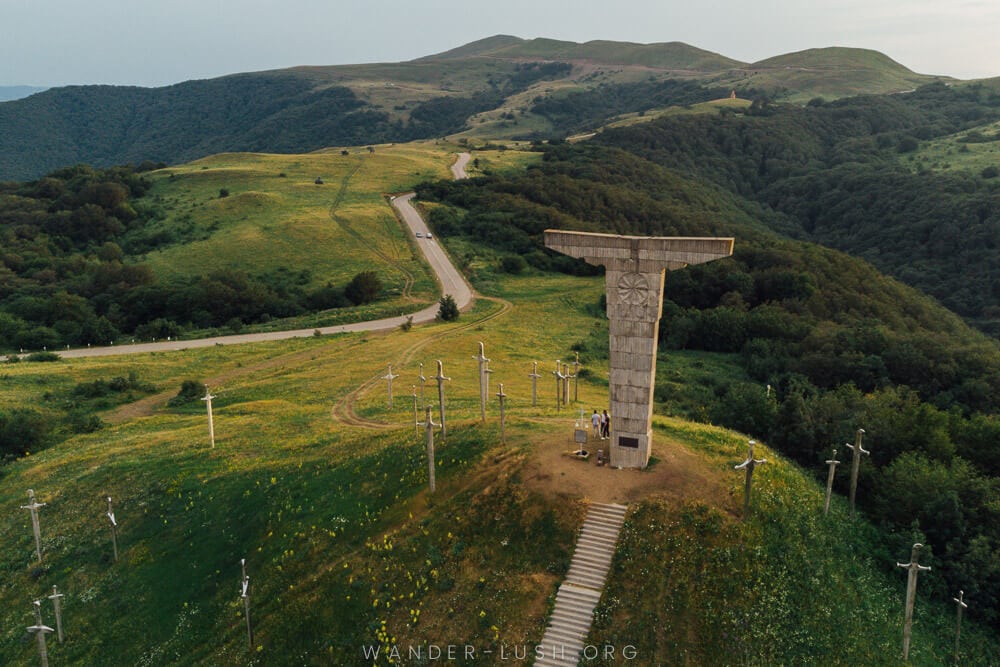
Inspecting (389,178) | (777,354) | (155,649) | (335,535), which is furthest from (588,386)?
(389,178)

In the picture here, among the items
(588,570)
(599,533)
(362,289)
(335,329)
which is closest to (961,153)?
(362,289)

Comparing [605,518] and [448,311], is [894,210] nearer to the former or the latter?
[448,311]

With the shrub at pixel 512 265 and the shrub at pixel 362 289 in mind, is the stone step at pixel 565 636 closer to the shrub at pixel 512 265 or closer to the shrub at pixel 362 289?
the shrub at pixel 362 289

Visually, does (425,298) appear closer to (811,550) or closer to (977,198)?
(811,550)

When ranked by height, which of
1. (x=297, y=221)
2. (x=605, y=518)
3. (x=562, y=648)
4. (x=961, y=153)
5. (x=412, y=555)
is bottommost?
(x=562, y=648)

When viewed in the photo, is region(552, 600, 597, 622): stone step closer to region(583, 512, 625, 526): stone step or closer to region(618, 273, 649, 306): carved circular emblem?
region(583, 512, 625, 526): stone step

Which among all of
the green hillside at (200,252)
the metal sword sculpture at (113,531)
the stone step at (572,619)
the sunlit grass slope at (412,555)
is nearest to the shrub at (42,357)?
the green hillside at (200,252)

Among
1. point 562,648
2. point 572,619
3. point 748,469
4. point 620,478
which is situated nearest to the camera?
point 562,648

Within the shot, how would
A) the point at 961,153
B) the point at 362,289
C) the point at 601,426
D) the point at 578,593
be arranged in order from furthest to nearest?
the point at 961,153 < the point at 362,289 < the point at 601,426 < the point at 578,593
